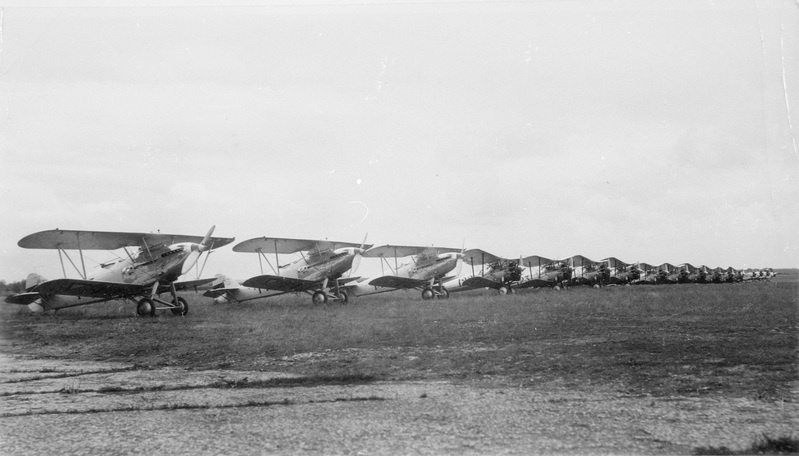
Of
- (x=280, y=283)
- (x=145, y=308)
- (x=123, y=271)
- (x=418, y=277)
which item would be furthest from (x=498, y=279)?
(x=123, y=271)

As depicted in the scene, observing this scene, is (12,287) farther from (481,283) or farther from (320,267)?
(481,283)

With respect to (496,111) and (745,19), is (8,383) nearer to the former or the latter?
(496,111)

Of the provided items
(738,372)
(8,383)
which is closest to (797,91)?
(738,372)

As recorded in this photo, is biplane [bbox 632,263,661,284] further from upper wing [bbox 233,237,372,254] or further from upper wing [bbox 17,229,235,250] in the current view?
upper wing [bbox 17,229,235,250]

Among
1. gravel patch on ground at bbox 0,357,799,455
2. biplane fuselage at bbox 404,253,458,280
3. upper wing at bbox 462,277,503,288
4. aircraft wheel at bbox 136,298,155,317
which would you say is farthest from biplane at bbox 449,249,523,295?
gravel patch on ground at bbox 0,357,799,455

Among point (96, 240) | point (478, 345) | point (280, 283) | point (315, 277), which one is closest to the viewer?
point (478, 345)

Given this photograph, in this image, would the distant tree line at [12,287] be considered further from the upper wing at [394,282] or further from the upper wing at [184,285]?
the upper wing at [394,282]
